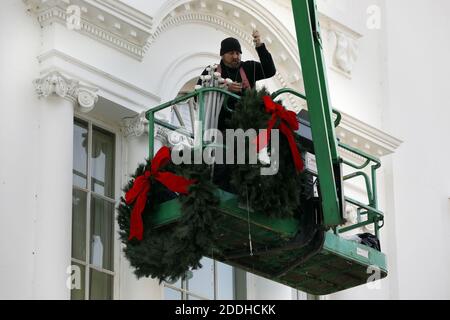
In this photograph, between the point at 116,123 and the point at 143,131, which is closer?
the point at 143,131

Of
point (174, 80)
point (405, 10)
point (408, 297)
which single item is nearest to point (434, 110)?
point (405, 10)

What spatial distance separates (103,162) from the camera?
71.0ft

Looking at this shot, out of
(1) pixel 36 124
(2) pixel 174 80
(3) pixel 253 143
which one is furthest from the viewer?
(2) pixel 174 80

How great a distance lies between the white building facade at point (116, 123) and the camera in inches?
787

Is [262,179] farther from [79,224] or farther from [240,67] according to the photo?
[79,224]

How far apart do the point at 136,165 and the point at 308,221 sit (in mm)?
2808

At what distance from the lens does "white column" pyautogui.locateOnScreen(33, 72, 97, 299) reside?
64.5 feet

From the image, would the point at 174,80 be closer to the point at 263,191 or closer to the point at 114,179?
the point at 114,179

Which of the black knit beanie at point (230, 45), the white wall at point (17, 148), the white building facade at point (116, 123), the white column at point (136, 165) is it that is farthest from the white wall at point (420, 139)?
the white wall at point (17, 148)

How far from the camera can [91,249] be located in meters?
21.0

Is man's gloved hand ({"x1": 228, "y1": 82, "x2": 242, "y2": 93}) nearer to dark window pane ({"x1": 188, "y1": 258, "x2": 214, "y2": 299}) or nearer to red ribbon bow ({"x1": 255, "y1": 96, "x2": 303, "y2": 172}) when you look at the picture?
red ribbon bow ({"x1": 255, "y1": 96, "x2": 303, "y2": 172})

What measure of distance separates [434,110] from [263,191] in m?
9.99

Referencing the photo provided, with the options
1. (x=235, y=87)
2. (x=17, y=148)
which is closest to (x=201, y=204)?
(x=235, y=87)

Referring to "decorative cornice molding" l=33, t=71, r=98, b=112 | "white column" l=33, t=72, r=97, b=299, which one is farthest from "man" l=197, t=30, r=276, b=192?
"white column" l=33, t=72, r=97, b=299
